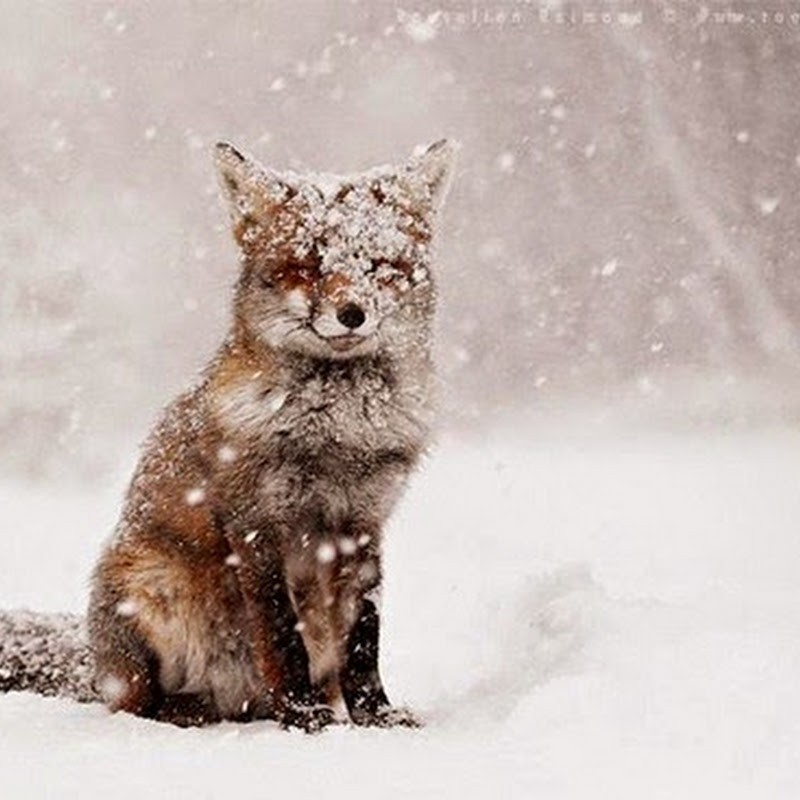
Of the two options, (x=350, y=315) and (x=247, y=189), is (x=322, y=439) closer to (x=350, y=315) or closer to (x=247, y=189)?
(x=350, y=315)

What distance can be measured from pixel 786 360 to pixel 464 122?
23.7 ft

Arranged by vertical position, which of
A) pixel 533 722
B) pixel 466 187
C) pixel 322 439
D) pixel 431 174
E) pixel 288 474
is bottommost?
pixel 533 722

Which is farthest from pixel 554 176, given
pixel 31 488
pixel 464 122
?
pixel 31 488

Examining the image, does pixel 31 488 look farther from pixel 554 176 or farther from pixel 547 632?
pixel 547 632

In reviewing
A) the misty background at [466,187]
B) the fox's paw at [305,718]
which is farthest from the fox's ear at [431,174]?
the misty background at [466,187]

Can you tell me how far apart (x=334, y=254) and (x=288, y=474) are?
32.1 inches

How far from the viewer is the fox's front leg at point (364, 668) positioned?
19.1 ft

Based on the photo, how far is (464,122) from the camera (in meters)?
26.7

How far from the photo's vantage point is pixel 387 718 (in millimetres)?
5723

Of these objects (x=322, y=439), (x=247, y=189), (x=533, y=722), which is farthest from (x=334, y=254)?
(x=533, y=722)

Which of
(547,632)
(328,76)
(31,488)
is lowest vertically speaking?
(547,632)

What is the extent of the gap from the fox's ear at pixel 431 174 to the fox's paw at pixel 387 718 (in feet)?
6.30

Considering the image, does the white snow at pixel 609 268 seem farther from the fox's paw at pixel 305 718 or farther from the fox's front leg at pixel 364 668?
the fox's paw at pixel 305 718

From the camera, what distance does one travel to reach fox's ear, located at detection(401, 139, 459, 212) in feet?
18.9
